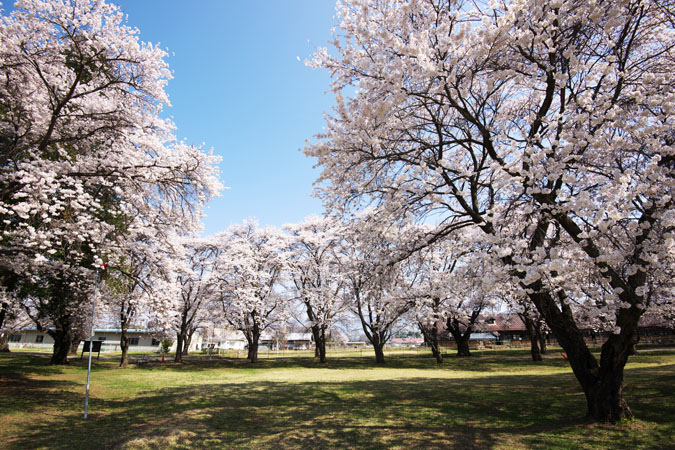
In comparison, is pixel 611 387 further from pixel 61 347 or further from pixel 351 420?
pixel 61 347

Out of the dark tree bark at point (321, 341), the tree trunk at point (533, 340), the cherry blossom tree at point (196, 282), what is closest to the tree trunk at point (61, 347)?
the cherry blossom tree at point (196, 282)

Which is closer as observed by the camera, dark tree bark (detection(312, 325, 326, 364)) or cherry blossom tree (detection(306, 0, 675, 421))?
cherry blossom tree (detection(306, 0, 675, 421))

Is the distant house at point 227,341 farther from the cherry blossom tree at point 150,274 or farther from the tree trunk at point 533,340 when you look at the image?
the tree trunk at point 533,340

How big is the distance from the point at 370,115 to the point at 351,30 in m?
2.19

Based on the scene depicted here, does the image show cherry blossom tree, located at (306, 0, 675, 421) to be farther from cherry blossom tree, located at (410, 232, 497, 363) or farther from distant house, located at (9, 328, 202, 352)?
distant house, located at (9, 328, 202, 352)

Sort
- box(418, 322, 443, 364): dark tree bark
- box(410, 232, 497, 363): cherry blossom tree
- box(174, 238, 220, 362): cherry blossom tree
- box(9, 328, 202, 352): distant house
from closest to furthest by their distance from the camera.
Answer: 1. box(410, 232, 497, 363): cherry blossom tree
2. box(418, 322, 443, 364): dark tree bark
3. box(174, 238, 220, 362): cherry blossom tree
4. box(9, 328, 202, 352): distant house

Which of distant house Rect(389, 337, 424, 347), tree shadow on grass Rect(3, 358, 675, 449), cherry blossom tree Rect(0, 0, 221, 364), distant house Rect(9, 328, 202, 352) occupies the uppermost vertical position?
cherry blossom tree Rect(0, 0, 221, 364)

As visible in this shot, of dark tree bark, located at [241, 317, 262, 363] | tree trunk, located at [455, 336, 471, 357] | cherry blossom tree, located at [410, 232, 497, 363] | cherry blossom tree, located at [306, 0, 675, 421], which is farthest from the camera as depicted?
tree trunk, located at [455, 336, 471, 357]

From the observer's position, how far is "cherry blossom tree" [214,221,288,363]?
89.7ft

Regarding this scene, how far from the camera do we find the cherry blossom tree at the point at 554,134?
5.39m

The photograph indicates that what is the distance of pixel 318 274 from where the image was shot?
28.8m

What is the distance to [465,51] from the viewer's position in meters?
6.64

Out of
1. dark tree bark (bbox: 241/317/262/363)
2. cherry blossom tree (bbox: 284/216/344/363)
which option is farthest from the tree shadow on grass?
dark tree bark (bbox: 241/317/262/363)

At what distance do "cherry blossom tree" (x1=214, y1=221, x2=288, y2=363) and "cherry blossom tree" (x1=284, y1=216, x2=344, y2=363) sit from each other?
128 centimetres
